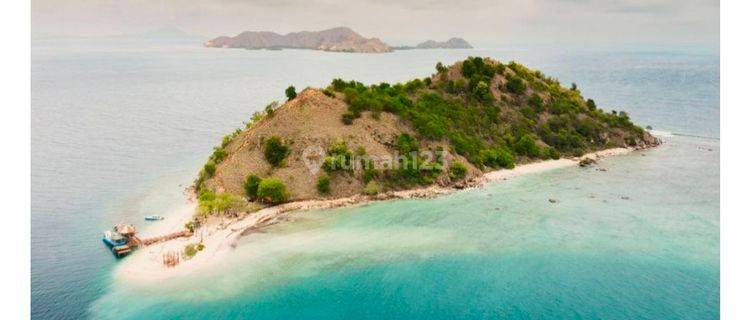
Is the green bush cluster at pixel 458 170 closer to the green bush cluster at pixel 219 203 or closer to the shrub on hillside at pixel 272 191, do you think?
the shrub on hillside at pixel 272 191

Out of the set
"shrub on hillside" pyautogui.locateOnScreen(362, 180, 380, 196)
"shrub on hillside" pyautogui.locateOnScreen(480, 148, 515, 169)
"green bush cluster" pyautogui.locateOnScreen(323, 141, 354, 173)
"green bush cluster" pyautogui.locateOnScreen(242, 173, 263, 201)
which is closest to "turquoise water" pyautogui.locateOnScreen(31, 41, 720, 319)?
"shrub on hillside" pyautogui.locateOnScreen(362, 180, 380, 196)

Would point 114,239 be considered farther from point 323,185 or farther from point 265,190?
point 323,185

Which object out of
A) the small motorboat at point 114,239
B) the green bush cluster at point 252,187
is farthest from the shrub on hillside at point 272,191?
the small motorboat at point 114,239

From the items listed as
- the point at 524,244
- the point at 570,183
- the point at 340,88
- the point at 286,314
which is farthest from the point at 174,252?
the point at 570,183

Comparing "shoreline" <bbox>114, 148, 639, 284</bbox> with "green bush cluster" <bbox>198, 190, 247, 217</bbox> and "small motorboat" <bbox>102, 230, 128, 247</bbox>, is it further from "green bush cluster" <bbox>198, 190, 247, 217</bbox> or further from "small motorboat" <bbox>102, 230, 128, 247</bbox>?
"small motorboat" <bbox>102, 230, 128, 247</bbox>

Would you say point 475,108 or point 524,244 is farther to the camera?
point 475,108

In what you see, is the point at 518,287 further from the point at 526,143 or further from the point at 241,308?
the point at 526,143

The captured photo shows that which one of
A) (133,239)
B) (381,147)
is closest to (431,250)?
(381,147)
